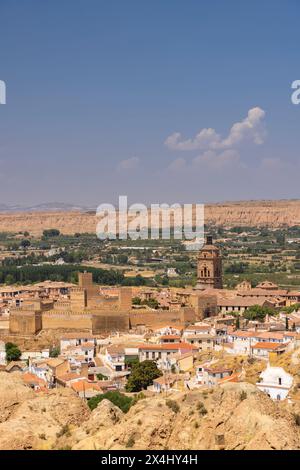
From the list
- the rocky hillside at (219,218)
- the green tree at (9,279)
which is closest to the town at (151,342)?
the green tree at (9,279)

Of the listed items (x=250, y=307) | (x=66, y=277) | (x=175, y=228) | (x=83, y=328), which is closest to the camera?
(x=83, y=328)

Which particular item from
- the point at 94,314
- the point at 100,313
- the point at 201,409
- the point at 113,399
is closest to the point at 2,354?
the point at 94,314

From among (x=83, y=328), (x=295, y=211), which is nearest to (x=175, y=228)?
(x=295, y=211)

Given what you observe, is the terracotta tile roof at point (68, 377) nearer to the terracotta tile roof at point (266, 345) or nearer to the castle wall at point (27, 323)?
the terracotta tile roof at point (266, 345)

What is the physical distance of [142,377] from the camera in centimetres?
2348

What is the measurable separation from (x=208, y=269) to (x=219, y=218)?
10554cm

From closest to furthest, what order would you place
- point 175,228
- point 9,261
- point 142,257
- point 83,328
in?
point 83,328 → point 9,261 → point 142,257 → point 175,228

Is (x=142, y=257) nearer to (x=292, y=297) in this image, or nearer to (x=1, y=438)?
(x=292, y=297)

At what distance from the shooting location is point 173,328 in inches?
1225

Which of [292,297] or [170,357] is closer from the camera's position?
[170,357]

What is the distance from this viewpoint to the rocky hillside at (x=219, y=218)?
143625mm

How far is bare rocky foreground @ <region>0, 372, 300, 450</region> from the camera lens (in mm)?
9695

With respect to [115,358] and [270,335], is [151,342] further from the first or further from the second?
[270,335]
